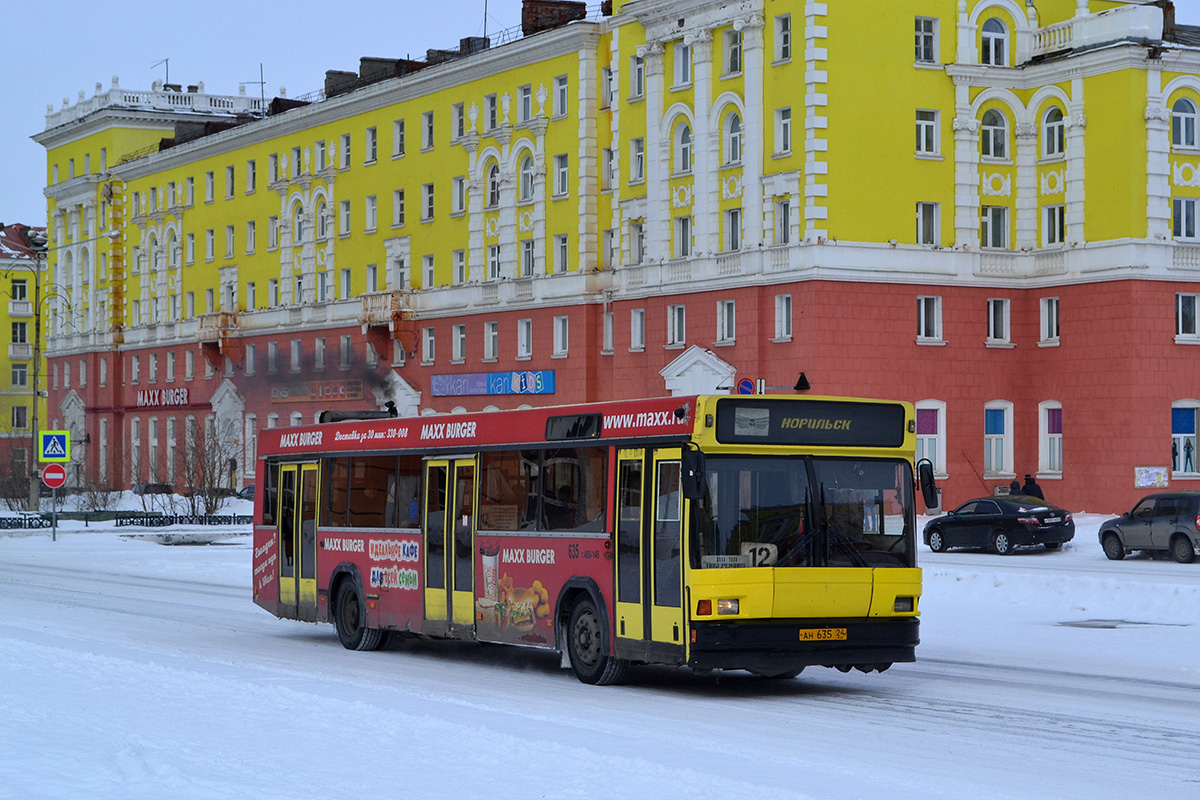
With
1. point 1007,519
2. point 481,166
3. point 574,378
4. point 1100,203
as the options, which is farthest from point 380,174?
point 1007,519

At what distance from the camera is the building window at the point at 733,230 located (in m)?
55.1

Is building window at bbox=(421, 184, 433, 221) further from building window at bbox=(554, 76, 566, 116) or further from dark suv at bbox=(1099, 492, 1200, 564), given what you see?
dark suv at bbox=(1099, 492, 1200, 564)

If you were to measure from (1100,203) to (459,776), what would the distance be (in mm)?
45258

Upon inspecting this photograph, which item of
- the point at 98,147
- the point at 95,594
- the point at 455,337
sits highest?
the point at 98,147

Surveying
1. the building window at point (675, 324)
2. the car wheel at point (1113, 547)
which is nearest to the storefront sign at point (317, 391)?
the building window at point (675, 324)

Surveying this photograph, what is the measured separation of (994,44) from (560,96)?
630 inches

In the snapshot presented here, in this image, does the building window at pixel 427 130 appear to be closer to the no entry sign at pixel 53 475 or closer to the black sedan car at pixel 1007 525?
the no entry sign at pixel 53 475

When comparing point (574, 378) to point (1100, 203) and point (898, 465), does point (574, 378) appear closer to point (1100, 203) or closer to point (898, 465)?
point (1100, 203)

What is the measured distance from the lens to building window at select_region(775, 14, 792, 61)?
53.1 metres

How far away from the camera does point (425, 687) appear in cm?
1648

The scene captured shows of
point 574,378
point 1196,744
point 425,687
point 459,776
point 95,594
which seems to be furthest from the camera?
point 574,378

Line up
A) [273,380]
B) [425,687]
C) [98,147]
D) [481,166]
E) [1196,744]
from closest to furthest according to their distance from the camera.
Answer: [1196,744]
[425,687]
[481,166]
[273,380]
[98,147]

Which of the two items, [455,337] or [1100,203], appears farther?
[455,337]

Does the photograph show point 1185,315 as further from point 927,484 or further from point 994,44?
point 927,484
